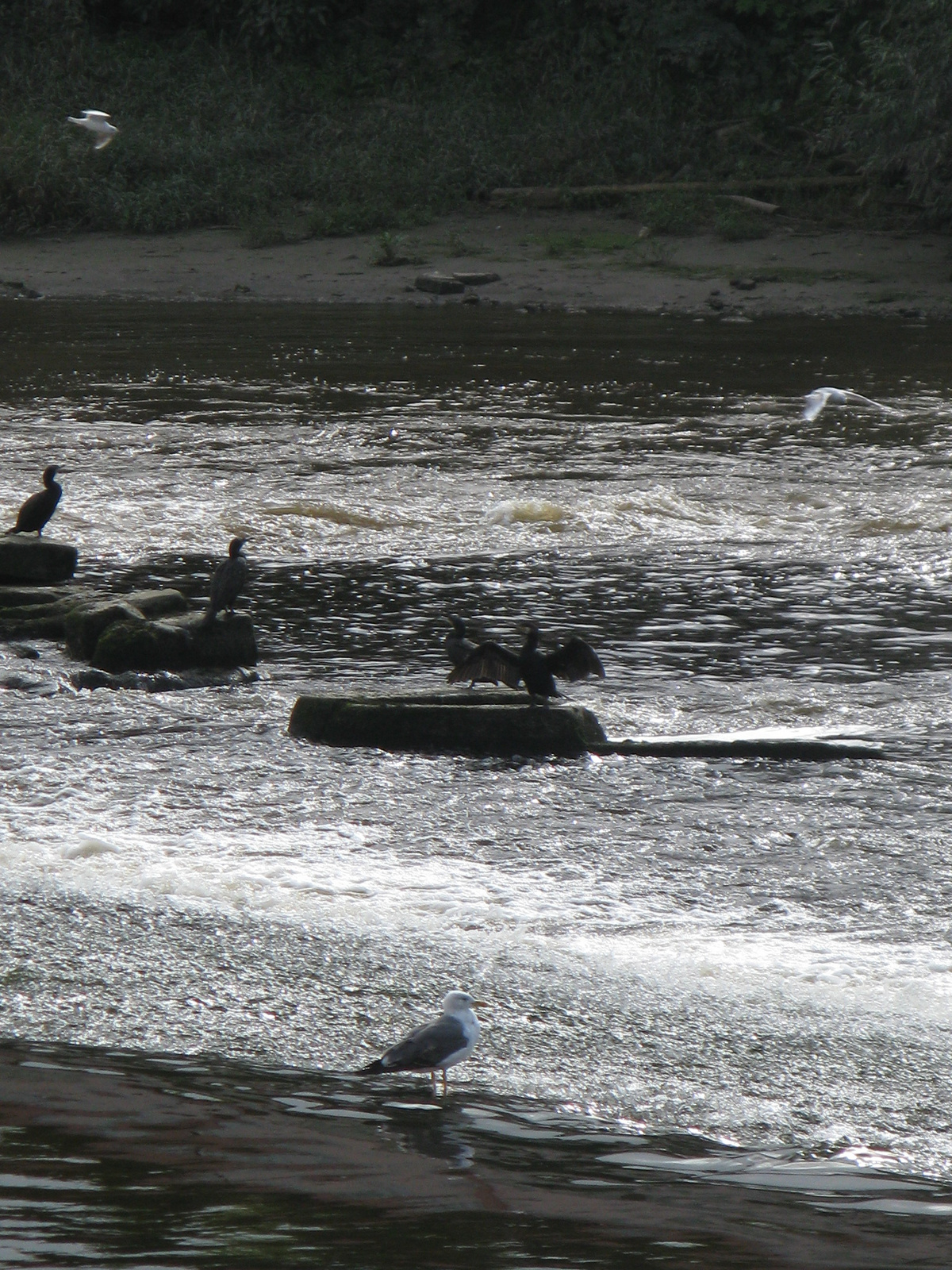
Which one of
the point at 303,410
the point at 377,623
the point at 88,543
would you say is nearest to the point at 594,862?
the point at 377,623

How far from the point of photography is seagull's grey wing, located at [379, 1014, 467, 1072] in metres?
4.02

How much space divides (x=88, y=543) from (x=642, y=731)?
5398 mm

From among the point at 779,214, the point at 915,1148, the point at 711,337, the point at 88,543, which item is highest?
the point at 779,214

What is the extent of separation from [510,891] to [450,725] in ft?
5.16

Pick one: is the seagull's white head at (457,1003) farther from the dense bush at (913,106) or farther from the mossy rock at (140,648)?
the dense bush at (913,106)

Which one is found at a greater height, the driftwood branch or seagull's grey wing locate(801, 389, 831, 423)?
the driftwood branch

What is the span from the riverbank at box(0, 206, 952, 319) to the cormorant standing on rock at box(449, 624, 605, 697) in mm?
15945

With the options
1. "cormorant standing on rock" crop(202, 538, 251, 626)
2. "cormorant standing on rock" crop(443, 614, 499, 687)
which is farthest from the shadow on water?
"cormorant standing on rock" crop(202, 538, 251, 626)

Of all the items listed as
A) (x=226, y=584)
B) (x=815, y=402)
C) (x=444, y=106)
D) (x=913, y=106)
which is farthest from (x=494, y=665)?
(x=444, y=106)

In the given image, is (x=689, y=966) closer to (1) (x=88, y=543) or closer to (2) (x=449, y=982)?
(2) (x=449, y=982)

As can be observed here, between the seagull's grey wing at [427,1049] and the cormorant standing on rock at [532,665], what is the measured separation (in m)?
3.36

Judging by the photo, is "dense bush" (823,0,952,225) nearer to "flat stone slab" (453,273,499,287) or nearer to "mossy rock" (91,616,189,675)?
"flat stone slab" (453,273,499,287)

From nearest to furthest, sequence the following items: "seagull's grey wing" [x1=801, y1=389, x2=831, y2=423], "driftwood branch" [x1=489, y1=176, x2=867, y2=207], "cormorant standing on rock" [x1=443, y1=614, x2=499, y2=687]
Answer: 1. "cormorant standing on rock" [x1=443, y1=614, x2=499, y2=687]
2. "seagull's grey wing" [x1=801, y1=389, x2=831, y2=423]
3. "driftwood branch" [x1=489, y1=176, x2=867, y2=207]

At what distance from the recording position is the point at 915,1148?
3.92 m
